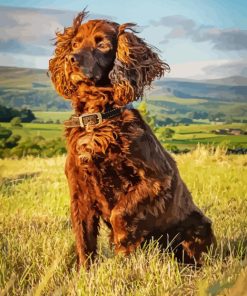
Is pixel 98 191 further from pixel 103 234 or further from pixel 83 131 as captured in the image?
pixel 103 234

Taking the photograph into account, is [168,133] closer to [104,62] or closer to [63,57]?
[63,57]

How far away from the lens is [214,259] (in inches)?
120

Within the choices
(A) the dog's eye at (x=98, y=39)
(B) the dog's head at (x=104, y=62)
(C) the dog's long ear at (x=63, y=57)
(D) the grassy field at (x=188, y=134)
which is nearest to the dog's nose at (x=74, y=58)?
(B) the dog's head at (x=104, y=62)

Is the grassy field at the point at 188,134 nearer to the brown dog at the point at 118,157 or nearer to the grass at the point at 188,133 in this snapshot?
the grass at the point at 188,133

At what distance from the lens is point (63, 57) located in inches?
136

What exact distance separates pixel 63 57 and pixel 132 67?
45cm

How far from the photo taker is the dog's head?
10.2 feet

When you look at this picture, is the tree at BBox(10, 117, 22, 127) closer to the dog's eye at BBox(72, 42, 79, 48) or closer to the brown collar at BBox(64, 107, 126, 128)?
the dog's eye at BBox(72, 42, 79, 48)

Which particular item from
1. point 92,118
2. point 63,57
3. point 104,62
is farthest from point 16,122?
point 92,118

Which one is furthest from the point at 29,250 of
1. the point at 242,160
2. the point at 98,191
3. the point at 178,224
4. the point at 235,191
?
the point at 242,160

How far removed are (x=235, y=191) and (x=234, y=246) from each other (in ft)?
7.22

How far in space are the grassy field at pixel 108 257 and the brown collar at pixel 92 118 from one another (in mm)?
594

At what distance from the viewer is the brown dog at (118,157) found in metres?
2.97

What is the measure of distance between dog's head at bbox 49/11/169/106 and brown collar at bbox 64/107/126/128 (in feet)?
0.21
